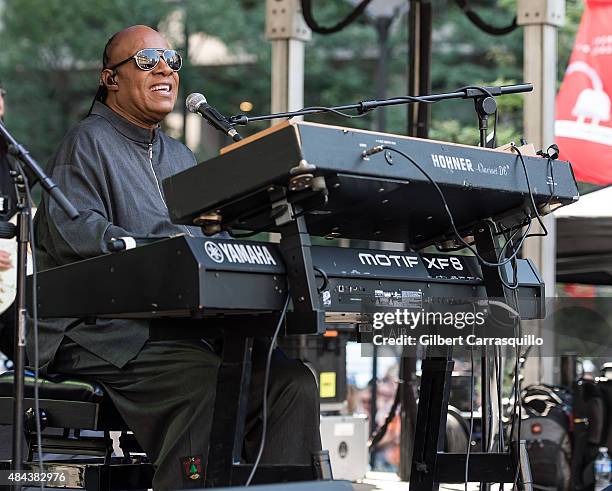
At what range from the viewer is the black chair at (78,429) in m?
3.30

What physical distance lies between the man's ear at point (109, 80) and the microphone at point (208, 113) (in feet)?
1.87

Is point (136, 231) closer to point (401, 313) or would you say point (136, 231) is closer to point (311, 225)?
point (311, 225)

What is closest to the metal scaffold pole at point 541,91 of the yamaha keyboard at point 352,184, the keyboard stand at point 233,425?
the yamaha keyboard at point 352,184

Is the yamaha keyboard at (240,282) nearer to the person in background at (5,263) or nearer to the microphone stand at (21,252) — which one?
the microphone stand at (21,252)

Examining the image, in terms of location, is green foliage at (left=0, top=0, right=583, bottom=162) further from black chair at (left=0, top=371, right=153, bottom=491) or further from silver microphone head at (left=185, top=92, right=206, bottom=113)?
silver microphone head at (left=185, top=92, right=206, bottom=113)

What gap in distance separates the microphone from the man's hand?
2330mm

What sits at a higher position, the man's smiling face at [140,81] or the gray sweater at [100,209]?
the man's smiling face at [140,81]

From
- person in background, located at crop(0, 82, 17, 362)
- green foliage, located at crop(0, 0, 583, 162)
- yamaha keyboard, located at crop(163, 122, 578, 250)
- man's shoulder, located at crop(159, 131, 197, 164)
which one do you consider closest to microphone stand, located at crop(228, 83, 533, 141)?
yamaha keyboard, located at crop(163, 122, 578, 250)

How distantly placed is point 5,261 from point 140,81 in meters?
1.93

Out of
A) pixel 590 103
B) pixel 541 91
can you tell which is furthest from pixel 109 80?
pixel 590 103

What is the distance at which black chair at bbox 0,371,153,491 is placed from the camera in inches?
130

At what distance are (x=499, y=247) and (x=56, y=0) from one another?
1675cm

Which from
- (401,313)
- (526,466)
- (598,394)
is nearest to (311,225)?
(401,313)

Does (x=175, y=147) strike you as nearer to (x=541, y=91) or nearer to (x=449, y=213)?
(x=449, y=213)
